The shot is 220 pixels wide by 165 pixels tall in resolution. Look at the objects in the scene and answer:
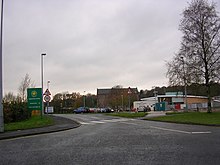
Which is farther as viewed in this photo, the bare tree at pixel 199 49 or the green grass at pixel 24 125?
→ the bare tree at pixel 199 49

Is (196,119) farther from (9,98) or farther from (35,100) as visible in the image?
(9,98)

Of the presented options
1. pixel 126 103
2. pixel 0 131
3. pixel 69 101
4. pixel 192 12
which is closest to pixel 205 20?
pixel 192 12

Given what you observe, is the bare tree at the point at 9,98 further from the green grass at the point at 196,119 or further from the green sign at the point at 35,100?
the green grass at the point at 196,119

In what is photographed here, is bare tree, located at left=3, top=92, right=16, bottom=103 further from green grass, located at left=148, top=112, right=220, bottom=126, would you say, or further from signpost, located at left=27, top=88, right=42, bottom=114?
green grass, located at left=148, top=112, right=220, bottom=126

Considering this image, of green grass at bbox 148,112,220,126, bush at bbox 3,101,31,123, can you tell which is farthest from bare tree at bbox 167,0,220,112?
bush at bbox 3,101,31,123

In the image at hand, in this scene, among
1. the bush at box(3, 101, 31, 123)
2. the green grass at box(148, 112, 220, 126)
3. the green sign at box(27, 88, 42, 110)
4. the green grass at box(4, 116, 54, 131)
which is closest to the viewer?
the green grass at box(4, 116, 54, 131)

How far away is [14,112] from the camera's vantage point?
3212 centimetres

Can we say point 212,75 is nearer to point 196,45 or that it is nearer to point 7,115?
point 196,45

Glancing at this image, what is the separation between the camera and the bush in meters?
29.9

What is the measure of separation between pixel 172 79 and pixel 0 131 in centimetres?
2537

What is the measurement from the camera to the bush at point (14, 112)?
1176 inches

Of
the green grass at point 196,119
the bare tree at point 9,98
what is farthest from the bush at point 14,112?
the green grass at point 196,119

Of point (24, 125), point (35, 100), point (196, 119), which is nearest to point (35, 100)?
point (35, 100)

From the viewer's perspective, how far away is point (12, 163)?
790 centimetres
